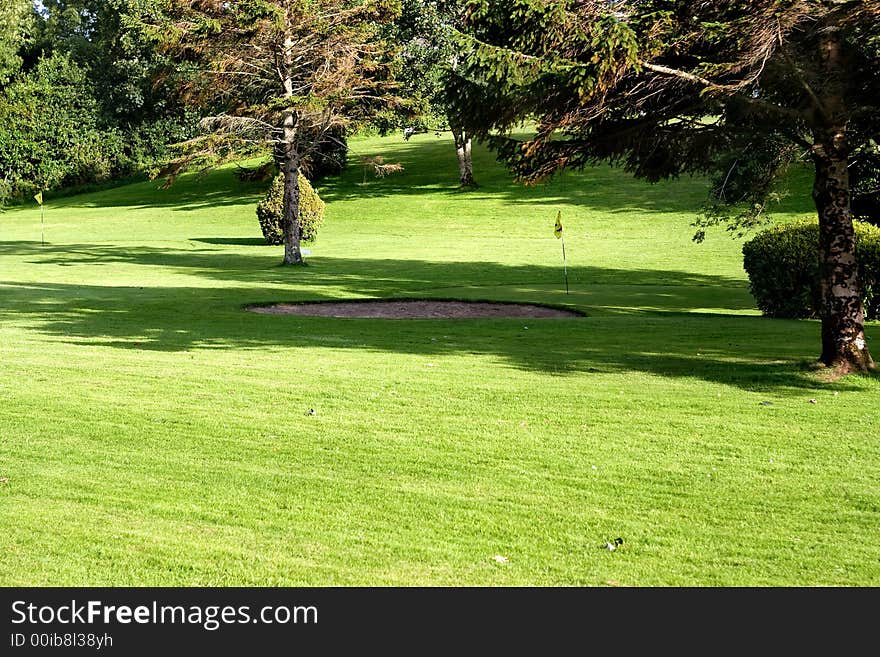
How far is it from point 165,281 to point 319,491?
1841 centimetres

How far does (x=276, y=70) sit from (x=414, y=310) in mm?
13539

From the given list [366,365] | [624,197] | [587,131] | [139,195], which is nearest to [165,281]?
[366,365]

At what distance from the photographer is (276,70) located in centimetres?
2950

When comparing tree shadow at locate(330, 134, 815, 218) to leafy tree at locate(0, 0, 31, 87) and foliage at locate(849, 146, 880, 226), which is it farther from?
foliage at locate(849, 146, 880, 226)

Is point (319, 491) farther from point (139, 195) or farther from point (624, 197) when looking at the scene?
point (139, 195)

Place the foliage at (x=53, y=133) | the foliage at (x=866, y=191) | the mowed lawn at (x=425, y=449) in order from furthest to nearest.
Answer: the foliage at (x=53, y=133), the foliage at (x=866, y=191), the mowed lawn at (x=425, y=449)

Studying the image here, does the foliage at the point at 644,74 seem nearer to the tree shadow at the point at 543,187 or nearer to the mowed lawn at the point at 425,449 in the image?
the mowed lawn at the point at 425,449

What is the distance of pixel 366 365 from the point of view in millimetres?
11914

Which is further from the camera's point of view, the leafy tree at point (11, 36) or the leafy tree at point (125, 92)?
the leafy tree at point (125, 92)

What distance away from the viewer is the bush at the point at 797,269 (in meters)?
17.8

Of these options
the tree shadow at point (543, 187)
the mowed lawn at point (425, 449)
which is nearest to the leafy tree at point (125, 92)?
the tree shadow at point (543, 187)

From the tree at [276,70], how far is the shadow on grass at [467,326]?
4.47 meters

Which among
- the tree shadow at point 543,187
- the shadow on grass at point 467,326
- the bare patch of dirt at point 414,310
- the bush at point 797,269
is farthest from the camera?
the tree shadow at point 543,187

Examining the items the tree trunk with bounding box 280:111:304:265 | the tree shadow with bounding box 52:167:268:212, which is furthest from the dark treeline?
the tree trunk with bounding box 280:111:304:265
